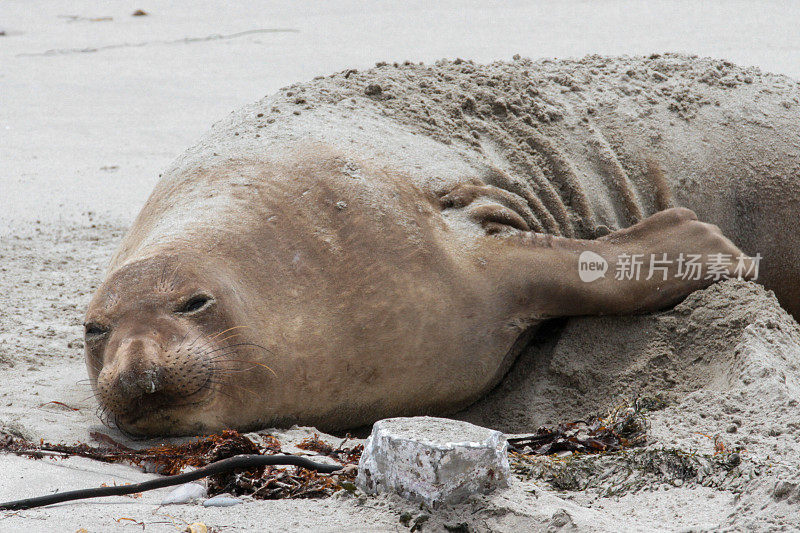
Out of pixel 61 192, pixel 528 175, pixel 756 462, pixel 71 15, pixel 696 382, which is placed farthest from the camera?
pixel 71 15

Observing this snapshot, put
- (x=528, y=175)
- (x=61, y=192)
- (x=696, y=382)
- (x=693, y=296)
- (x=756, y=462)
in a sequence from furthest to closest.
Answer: (x=61, y=192)
(x=528, y=175)
(x=693, y=296)
(x=696, y=382)
(x=756, y=462)

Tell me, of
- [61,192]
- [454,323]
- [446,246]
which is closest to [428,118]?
[446,246]

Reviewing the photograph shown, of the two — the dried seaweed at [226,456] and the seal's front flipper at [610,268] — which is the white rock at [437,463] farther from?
the seal's front flipper at [610,268]

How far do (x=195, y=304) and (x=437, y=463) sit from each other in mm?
1108

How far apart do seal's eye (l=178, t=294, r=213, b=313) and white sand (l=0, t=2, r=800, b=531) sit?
1.62 ft

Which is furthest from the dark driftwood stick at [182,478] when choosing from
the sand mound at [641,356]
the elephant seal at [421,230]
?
the sand mound at [641,356]

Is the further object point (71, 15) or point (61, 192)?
point (71, 15)

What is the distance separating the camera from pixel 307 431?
3.18 metres

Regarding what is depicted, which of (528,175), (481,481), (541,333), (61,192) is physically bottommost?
(61,192)

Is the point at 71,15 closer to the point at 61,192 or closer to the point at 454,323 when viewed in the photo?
the point at 61,192

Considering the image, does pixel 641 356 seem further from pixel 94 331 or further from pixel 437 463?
pixel 94 331

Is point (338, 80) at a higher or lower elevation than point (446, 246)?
higher

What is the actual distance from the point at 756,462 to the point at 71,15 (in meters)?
13.7

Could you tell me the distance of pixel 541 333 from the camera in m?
3.88
